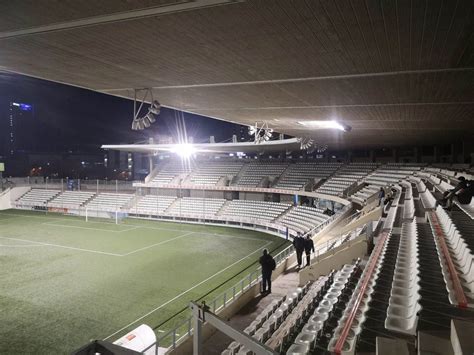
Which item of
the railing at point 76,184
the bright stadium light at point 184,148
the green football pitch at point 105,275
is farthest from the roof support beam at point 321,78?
the railing at point 76,184

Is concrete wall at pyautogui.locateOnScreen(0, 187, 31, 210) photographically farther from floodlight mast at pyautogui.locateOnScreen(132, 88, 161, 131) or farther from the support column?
the support column

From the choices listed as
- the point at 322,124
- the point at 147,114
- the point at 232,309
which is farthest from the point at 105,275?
the point at 322,124

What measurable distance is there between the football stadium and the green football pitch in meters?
0.10

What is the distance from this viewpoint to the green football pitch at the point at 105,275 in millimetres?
10422

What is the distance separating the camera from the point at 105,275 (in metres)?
15.8

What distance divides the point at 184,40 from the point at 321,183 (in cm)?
2634

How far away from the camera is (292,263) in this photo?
583 inches

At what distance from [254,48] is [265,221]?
23009mm

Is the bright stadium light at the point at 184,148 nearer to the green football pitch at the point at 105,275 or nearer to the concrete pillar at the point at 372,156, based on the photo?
the green football pitch at the point at 105,275

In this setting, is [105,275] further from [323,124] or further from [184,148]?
[184,148]

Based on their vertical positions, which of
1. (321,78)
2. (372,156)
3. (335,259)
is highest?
(321,78)

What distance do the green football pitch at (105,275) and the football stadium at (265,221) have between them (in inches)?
3.9

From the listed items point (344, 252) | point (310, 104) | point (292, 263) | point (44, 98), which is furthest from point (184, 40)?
point (44, 98)

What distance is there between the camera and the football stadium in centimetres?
397
